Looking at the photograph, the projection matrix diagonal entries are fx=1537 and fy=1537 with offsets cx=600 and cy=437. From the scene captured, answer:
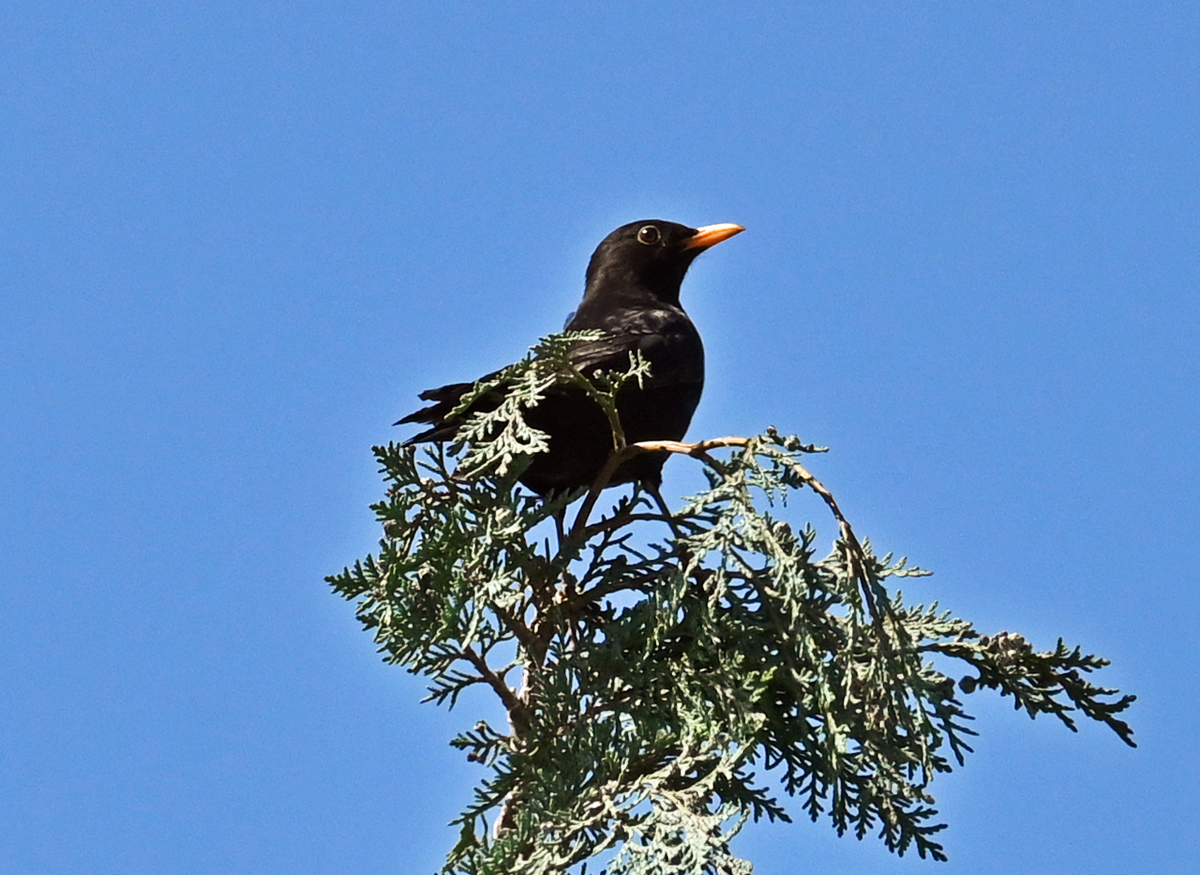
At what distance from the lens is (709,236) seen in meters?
6.82

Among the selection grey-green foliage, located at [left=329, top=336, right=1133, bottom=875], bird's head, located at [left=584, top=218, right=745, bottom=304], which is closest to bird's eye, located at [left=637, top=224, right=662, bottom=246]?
bird's head, located at [left=584, top=218, right=745, bottom=304]

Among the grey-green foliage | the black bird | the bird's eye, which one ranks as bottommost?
the grey-green foliage

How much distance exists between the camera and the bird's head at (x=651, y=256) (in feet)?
22.0

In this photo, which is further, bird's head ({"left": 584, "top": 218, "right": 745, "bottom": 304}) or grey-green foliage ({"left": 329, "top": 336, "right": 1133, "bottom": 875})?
bird's head ({"left": 584, "top": 218, "right": 745, "bottom": 304})

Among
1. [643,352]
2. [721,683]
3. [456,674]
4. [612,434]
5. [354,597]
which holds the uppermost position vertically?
[643,352]

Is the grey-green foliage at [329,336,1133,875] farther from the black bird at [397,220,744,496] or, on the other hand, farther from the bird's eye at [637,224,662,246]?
the bird's eye at [637,224,662,246]

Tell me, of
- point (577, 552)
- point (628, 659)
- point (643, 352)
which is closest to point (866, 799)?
point (628, 659)

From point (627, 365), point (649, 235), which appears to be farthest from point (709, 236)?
point (627, 365)

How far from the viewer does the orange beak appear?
680 cm

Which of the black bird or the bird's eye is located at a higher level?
the bird's eye

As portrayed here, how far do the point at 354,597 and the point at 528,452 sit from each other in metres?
0.66

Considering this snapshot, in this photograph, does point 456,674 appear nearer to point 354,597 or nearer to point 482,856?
point 354,597

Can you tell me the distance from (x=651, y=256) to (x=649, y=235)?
124 mm

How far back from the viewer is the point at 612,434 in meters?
4.96
